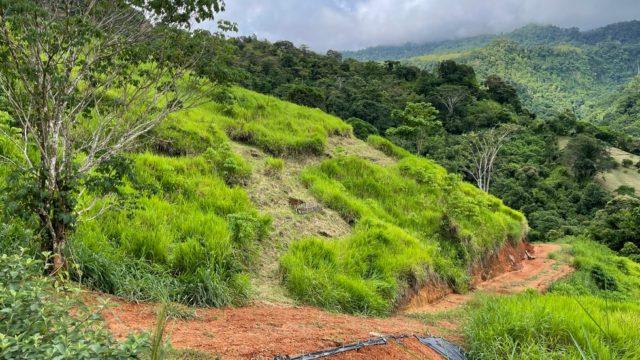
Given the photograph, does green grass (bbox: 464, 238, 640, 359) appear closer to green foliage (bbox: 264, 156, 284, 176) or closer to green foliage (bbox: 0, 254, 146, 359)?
green foliage (bbox: 0, 254, 146, 359)

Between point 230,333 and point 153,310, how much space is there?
3.07ft

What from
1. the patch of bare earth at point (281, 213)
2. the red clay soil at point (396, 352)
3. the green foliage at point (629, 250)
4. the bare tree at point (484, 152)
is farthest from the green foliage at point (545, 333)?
the bare tree at point (484, 152)

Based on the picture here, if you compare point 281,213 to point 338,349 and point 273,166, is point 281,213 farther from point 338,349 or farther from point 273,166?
point 338,349

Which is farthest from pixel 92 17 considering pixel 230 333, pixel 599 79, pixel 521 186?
pixel 599 79

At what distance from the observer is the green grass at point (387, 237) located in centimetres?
705

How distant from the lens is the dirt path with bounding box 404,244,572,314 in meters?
8.77

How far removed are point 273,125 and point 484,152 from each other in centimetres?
3530

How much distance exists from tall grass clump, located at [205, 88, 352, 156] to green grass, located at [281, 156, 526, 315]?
2.78 ft

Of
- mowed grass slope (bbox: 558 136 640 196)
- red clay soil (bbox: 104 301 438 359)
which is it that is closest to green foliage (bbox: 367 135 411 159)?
red clay soil (bbox: 104 301 438 359)

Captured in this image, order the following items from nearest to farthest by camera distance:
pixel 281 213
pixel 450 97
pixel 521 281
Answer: pixel 281 213, pixel 521 281, pixel 450 97

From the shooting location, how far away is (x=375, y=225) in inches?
370

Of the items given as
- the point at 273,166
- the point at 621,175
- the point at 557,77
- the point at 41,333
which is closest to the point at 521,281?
the point at 273,166

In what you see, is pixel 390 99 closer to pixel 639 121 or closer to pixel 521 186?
pixel 521 186

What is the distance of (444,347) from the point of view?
4.84 metres
